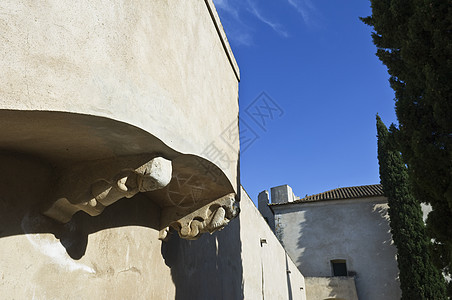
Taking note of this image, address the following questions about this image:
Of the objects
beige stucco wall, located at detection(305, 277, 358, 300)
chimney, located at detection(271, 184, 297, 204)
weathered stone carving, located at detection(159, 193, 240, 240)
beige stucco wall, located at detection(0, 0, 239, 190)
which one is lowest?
beige stucco wall, located at detection(305, 277, 358, 300)

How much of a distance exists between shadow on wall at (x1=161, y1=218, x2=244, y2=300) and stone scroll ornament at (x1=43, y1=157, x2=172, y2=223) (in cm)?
157

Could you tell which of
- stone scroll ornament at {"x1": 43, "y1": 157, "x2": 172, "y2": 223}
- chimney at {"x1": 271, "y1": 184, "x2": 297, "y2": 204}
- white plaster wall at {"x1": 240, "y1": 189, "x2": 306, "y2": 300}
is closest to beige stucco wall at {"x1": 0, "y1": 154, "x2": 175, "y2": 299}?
stone scroll ornament at {"x1": 43, "y1": 157, "x2": 172, "y2": 223}

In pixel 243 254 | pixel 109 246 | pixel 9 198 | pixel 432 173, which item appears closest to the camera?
pixel 9 198

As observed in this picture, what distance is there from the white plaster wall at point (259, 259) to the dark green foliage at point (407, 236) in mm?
6265

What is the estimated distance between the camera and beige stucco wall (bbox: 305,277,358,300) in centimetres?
1678

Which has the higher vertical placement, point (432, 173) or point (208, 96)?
point (208, 96)

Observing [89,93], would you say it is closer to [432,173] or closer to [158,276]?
[158,276]

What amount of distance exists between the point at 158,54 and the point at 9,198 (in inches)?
53.1

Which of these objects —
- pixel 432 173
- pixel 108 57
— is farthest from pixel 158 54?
pixel 432 173

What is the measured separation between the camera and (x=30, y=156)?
2.48 metres

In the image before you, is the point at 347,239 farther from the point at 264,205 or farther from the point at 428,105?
the point at 428,105

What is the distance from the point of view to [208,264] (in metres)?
5.26

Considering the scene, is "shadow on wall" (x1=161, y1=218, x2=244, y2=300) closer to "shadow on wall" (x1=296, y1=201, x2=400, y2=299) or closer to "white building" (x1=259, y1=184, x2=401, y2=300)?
"white building" (x1=259, y1=184, x2=401, y2=300)

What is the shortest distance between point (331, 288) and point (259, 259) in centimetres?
1012
